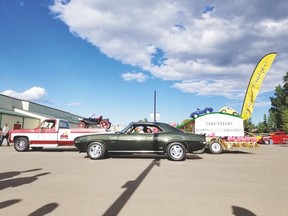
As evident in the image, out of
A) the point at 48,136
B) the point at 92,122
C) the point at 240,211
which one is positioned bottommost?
the point at 240,211

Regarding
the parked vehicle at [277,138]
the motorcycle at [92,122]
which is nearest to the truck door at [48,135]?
the motorcycle at [92,122]

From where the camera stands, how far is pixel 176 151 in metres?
11.7

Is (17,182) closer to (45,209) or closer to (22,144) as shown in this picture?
(45,209)

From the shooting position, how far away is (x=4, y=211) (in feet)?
14.3

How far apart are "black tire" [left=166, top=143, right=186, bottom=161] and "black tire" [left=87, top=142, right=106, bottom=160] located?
106 inches

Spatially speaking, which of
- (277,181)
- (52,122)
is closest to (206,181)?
(277,181)

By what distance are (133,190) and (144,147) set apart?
19.0 ft

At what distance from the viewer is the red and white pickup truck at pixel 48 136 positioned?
15656mm

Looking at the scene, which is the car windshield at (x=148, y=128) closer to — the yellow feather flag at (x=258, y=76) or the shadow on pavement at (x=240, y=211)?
the shadow on pavement at (x=240, y=211)

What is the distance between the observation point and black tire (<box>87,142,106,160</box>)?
11.9 meters

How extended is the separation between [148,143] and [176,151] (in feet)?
3.90

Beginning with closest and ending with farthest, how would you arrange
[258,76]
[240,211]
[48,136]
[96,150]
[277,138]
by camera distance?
[240,211] < [96,150] < [48,136] < [258,76] < [277,138]

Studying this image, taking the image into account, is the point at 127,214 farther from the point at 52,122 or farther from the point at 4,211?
the point at 52,122

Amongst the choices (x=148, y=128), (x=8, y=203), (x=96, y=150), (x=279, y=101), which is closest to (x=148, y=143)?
(x=148, y=128)
